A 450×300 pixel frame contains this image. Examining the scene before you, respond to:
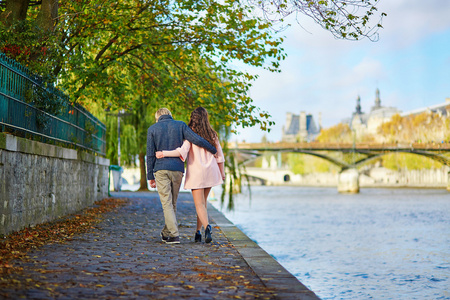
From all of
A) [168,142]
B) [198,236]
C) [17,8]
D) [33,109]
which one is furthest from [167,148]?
[17,8]

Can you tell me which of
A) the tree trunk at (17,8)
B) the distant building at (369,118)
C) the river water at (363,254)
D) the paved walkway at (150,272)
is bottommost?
the river water at (363,254)

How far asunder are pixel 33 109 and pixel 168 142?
3.03m

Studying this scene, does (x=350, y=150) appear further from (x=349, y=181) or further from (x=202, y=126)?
(x=202, y=126)

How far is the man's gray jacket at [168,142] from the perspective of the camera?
7832mm

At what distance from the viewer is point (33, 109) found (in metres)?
9.75

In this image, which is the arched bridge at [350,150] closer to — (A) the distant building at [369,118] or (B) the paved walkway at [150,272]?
(A) the distant building at [369,118]

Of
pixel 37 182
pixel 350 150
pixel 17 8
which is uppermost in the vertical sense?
pixel 350 150

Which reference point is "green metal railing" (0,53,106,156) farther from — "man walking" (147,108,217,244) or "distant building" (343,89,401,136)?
"distant building" (343,89,401,136)

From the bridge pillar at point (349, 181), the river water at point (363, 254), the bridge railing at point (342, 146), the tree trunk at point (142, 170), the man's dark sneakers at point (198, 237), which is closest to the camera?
the man's dark sneakers at point (198, 237)

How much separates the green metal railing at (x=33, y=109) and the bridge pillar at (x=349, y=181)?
65.4 m

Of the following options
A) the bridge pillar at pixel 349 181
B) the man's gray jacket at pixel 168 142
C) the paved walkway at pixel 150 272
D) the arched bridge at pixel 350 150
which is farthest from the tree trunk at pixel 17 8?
the bridge pillar at pixel 349 181

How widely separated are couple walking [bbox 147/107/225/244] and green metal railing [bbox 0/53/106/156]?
2.01m

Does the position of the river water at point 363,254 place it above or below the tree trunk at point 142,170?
below

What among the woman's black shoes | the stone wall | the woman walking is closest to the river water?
the woman's black shoes
